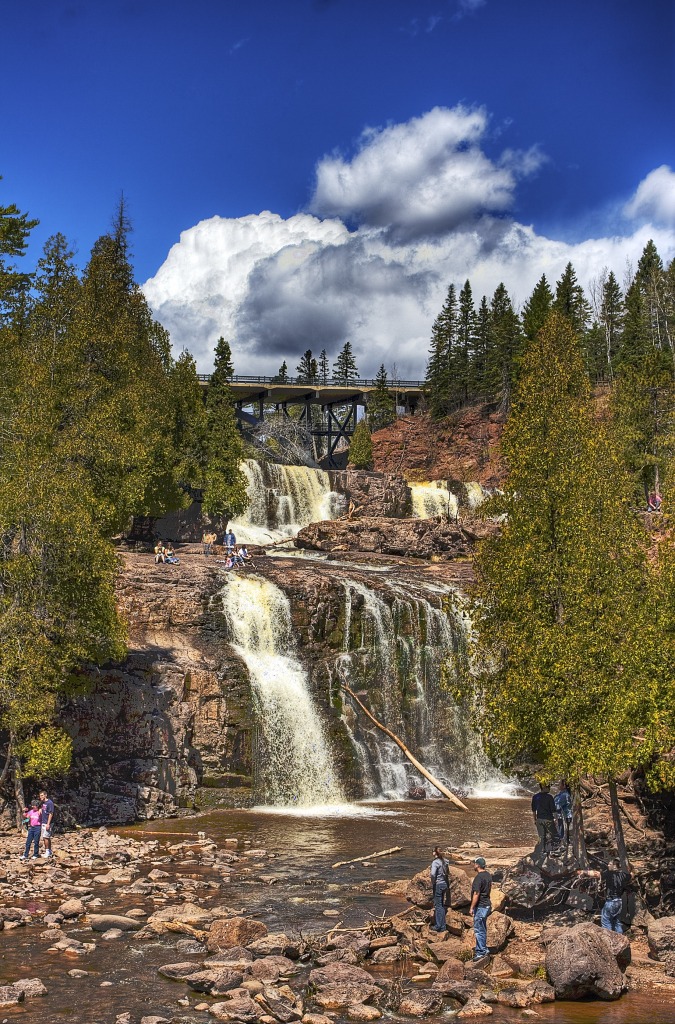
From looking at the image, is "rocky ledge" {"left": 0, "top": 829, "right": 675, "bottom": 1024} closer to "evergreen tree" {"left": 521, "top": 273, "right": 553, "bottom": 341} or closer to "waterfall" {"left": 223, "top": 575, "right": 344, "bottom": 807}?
"waterfall" {"left": 223, "top": 575, "right": 344, "bottom": 807}

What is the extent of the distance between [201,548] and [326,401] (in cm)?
5721

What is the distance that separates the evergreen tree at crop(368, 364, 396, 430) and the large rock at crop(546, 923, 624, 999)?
298 feet

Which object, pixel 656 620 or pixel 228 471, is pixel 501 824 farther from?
pixel 228 471

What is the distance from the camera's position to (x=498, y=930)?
18.4 m

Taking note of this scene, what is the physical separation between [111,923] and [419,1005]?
7649 millimetres

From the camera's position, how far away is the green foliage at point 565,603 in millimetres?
19938

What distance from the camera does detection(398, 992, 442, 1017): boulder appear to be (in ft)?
50.0

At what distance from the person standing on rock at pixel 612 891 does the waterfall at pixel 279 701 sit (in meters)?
16.5

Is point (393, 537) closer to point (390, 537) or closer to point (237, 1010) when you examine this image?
point (390, 537)

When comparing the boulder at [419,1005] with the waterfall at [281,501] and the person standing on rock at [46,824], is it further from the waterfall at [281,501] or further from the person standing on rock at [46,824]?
the waterfall at [281,501]

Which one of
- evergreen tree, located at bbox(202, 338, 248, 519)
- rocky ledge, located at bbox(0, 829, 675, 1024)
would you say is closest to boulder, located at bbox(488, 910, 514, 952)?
rocky ledge, located at bbox(0, 829, 675, 1024)

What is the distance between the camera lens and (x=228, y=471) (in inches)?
2368

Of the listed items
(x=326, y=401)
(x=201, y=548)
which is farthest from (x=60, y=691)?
(x=326, y=401)

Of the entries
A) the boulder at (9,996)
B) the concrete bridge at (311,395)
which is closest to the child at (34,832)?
the boulder at (9,996)
